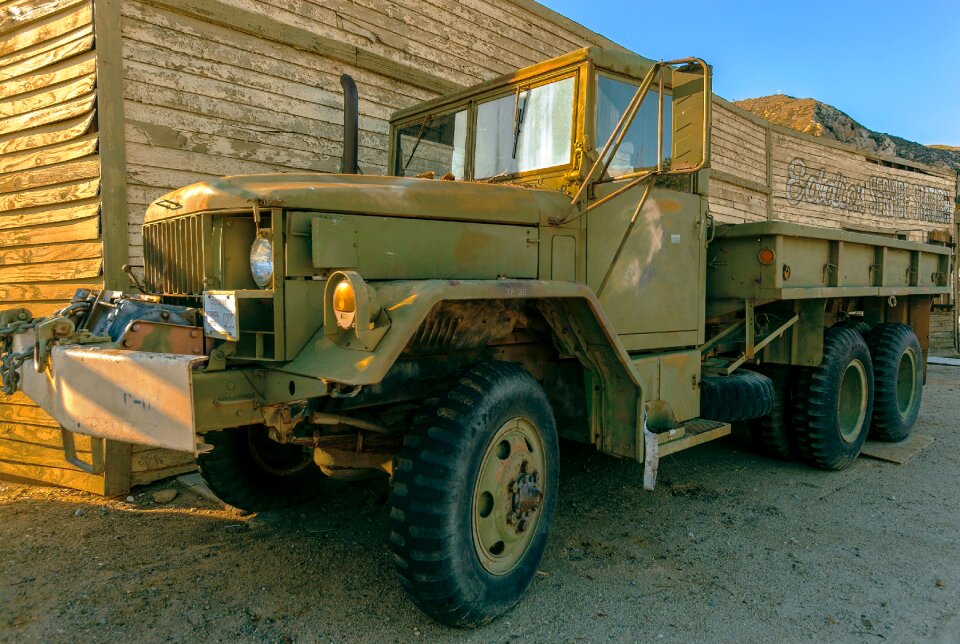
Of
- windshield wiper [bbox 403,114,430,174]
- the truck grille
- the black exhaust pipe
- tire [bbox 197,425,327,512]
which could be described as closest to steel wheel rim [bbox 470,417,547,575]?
tire [bbox 197,425,327,512]

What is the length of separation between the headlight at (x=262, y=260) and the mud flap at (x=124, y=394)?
0.44 m

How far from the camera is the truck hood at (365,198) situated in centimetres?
259

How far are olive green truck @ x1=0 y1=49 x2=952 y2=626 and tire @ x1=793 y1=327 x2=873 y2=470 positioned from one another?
733 millimetres

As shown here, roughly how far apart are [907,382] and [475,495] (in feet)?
17.8

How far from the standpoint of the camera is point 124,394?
91.9 inches

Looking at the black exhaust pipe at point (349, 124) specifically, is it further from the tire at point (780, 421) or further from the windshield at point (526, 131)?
the tire at point (780, 421)

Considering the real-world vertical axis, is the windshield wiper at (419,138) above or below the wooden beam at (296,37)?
below

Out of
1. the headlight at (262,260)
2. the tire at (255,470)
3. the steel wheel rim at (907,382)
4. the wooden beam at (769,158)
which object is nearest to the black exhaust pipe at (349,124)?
the headlight at (262,260)

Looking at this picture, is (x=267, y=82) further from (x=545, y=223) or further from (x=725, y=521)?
(x=725, y=521)

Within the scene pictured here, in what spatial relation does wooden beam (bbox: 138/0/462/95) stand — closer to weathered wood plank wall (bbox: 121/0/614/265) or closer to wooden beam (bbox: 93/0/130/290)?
weathered wood plank wall (bbox: 121/0/614/265)

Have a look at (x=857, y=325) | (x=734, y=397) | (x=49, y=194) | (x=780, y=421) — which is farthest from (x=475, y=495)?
(x=857, y=325)

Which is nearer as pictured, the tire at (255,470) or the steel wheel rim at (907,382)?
the tire at (255,470)

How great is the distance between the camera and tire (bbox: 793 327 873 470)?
16.2 feet

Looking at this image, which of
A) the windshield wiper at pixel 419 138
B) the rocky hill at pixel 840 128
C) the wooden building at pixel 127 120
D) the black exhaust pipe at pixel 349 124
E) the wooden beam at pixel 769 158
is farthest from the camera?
the rocky hill at pixel 840 128
